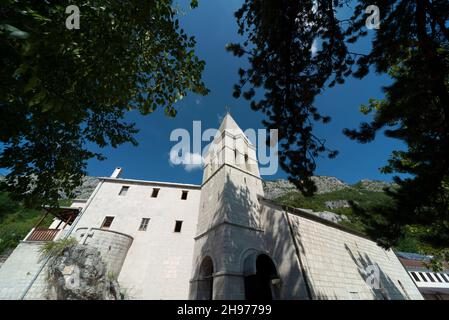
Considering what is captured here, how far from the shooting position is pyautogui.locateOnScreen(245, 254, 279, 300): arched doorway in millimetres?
9406

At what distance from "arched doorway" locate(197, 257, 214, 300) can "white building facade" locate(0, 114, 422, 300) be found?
4cm

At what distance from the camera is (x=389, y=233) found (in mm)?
4297

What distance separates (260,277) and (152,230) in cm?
856

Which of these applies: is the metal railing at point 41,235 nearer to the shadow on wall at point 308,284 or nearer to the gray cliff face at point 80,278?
the gray cliff face at point 80,278

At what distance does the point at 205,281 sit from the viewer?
9969 millimetres

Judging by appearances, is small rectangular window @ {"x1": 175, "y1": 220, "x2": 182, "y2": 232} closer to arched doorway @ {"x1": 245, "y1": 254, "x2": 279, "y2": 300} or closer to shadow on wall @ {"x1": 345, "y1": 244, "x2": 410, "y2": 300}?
arched doorway @ {"x1": 245, "y1": 254, "x2": 279, "y2": 300}

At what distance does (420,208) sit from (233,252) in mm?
7113

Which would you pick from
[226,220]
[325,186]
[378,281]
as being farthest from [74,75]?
[325,186]

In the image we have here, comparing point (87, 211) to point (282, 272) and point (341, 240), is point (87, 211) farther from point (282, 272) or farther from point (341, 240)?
point (341, 240)

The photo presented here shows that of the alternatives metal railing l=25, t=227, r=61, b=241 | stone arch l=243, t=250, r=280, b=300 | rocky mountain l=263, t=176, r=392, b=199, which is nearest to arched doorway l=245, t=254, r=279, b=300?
stone arch l=243, t=250, r=280, b=300

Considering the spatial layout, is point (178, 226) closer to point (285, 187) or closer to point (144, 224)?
point (144, 224)

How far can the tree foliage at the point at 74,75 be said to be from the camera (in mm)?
2361

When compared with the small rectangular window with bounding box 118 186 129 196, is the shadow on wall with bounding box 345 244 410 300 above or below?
below

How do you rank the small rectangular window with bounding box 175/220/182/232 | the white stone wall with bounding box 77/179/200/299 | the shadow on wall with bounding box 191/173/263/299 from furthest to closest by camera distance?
the small rectangular window with bounding box 175/220/182/232, the white stone wall with bounding box 77/179/200/299, the shadow on wall with bounding box 191/173/263/299
